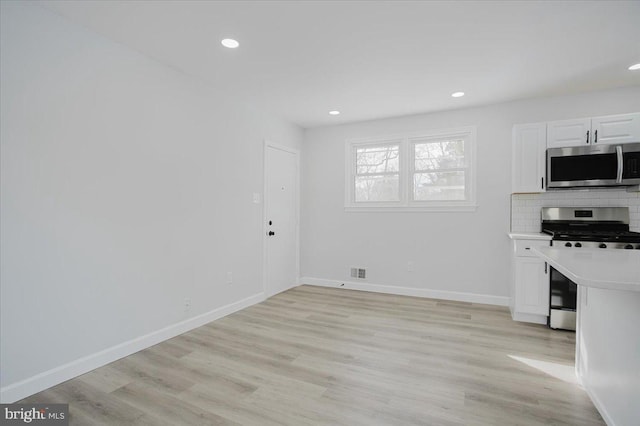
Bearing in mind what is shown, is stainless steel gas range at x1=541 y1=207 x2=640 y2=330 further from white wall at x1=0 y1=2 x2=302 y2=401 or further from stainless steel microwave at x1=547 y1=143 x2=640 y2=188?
white wall at x1=0 y1=2 x2=302 y2=401

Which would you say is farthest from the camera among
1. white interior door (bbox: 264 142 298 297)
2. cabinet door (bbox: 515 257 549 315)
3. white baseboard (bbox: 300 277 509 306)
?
white interior door (bbox: 264 142 298 297)

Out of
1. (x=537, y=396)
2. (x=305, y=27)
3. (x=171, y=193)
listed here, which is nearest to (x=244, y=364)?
(x=171, y=193)

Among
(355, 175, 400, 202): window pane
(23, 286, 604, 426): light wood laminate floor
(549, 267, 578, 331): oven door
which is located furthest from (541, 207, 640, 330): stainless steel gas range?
(355, 175, 400, 202): window pane

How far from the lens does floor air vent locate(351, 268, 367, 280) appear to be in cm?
505

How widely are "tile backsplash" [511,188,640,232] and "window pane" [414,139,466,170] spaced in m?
0.88

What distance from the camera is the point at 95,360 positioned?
254cm

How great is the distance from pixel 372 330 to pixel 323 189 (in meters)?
A: 2.60

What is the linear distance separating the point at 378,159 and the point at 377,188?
17.7 inches

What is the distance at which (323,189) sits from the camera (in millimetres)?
5359

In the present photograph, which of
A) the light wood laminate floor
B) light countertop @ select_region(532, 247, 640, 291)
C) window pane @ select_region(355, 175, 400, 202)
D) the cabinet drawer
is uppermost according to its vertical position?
window pane @ select_region(355, 175, 400, 202)

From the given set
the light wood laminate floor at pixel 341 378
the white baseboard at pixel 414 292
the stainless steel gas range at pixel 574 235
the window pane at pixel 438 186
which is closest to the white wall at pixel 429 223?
the white baseboard at pixel 414 292

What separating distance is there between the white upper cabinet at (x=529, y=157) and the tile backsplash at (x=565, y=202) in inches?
11.9

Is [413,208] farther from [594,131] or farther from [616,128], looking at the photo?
[616,128]

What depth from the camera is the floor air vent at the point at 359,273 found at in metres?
5.05
